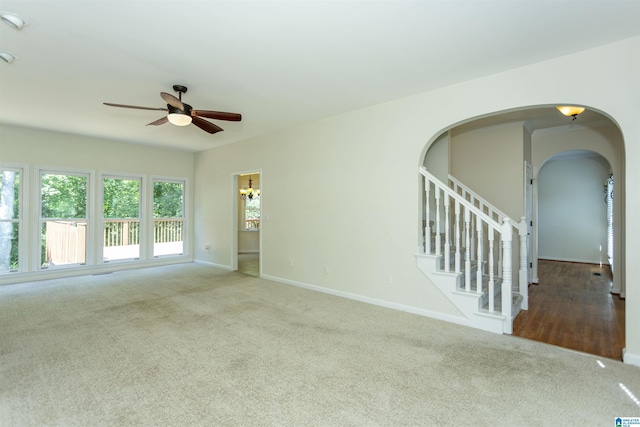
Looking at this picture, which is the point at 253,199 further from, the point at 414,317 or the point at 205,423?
the point at 205,423

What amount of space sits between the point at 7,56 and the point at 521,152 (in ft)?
20.9

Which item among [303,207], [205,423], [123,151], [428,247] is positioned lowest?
[205,423]

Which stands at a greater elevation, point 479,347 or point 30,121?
point 30,121

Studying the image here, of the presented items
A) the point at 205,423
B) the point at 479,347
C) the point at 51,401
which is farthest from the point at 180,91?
the point at 479,347

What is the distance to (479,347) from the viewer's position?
2.76m

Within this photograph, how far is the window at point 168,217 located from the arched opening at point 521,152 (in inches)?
223

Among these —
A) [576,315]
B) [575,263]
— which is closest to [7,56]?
[576,315]

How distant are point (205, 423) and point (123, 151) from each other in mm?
6217

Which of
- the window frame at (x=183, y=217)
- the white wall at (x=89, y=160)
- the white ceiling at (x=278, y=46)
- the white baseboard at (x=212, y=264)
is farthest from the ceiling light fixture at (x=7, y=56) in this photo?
the white baseboard at (x=212, y=264)

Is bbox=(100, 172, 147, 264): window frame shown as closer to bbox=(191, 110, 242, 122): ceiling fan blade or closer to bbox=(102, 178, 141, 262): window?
bbox=(102, 178, 141, 262): window

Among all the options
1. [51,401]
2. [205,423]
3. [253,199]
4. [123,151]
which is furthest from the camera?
[253,199]

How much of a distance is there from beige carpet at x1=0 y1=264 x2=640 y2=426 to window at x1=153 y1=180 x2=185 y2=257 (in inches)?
124

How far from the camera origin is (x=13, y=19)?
2.18 metres

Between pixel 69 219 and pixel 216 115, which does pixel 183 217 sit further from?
pixel 216 115
